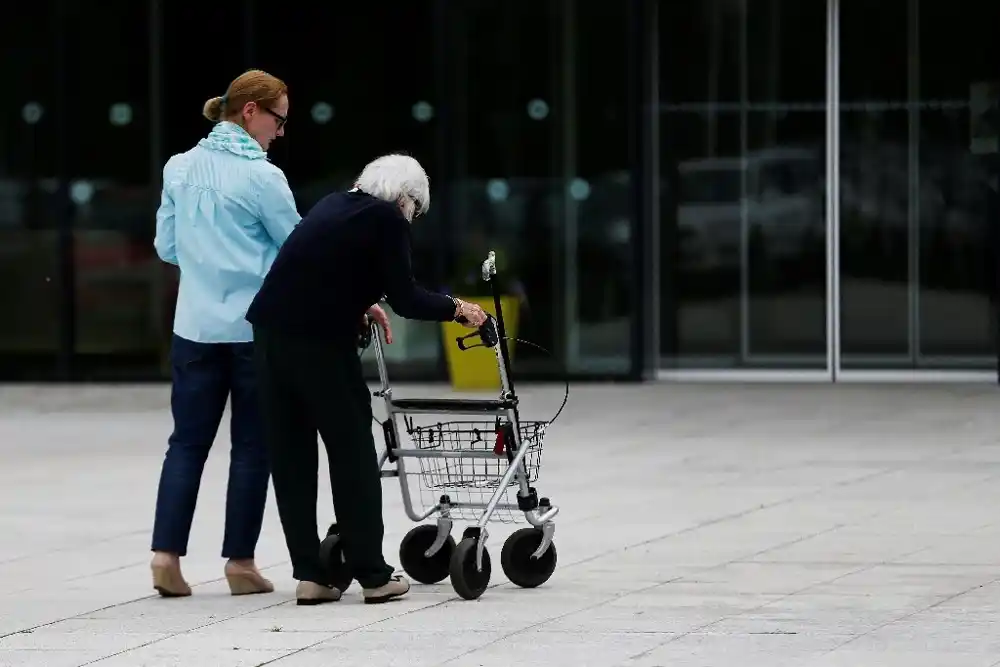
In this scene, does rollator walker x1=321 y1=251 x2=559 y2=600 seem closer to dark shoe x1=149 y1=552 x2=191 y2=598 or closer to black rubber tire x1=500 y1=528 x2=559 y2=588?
black rubber tire x1=500 y1=528 x2=559 y2=588

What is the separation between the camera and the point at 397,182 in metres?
7.57

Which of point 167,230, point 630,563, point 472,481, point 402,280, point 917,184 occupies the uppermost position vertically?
point 917,184

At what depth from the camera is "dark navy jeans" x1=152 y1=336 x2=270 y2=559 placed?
799cm

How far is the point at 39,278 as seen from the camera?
19156 millimetres

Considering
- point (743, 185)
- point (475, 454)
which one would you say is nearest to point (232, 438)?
point (475, 454)

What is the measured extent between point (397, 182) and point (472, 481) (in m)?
1.14

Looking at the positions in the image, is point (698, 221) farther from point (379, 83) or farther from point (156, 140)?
point (156, 140)

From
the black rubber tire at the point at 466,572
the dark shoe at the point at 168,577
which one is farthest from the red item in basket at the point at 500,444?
the dark shoe at the point at 168,577

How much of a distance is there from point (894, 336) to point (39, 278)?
24.1 feet

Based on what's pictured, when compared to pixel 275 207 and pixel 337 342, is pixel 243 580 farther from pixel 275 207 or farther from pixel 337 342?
pixel 275 207

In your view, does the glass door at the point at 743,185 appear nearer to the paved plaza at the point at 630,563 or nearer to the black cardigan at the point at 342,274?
the paved plaza at the point at 630,563

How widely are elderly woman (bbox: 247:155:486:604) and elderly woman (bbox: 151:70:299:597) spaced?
31cm

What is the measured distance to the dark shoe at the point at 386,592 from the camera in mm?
7648

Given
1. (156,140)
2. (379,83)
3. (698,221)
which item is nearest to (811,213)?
(698,221)
